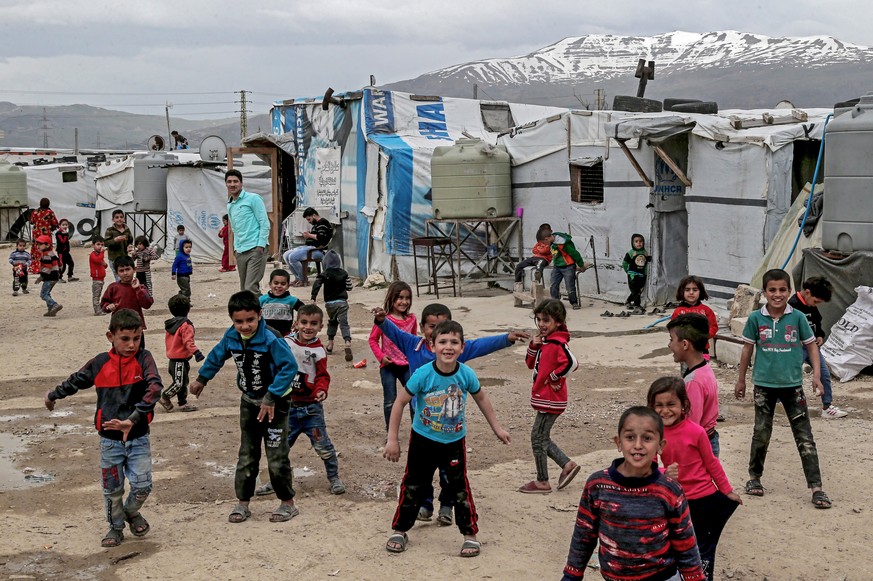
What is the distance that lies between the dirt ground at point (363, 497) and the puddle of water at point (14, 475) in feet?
0.07

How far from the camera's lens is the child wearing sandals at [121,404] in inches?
229

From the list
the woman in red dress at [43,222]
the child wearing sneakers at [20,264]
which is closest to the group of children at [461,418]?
the woman in red dress at [43,222]

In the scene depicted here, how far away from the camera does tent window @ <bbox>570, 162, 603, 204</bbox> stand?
17719 mm

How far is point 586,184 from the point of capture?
17.9m

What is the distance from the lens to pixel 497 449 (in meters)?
8.11

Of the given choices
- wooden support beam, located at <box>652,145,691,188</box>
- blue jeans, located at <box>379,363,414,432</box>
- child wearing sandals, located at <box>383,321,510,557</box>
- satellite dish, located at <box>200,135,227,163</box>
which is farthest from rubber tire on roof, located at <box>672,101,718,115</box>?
satellite dish, located at <box>200,135,227,163</box>

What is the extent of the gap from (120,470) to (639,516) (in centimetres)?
326

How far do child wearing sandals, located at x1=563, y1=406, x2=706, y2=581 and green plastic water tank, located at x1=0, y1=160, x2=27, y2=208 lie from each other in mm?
34026

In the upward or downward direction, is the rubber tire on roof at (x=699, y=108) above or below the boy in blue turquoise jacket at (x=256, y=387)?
above

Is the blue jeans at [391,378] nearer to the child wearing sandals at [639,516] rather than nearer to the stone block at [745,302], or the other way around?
the child wearing sandals at [639,516]

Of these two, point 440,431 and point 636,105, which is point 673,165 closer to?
point 636,105

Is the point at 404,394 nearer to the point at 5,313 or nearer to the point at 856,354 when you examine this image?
the point at 856,354

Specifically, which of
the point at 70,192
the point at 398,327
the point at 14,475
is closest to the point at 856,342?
the point at 398,327

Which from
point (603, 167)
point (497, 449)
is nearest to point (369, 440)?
point (497, 449)
